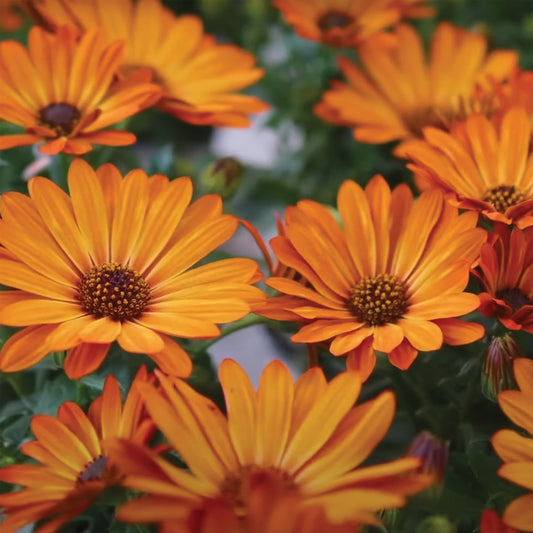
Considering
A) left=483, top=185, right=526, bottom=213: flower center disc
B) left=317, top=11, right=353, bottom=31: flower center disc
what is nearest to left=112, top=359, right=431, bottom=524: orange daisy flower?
left=483, top=185, right=526, bottom=213: flower center disc

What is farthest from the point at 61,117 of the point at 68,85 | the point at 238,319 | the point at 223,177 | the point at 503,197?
the point at 503,197

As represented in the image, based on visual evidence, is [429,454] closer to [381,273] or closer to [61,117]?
[381,273]

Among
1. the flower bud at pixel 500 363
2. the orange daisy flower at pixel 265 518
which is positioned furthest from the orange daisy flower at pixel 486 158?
the orange daisy flower at pixel 265 518

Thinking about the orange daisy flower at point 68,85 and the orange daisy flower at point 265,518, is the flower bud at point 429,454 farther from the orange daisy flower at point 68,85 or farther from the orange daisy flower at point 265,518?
the orange daisy flower at point 68,85

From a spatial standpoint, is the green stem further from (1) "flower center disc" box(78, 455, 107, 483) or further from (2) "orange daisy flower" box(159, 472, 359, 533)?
(2) "orange daisy flower" box(159, 472, 359, 533)

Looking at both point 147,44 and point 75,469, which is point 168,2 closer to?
point 147,44

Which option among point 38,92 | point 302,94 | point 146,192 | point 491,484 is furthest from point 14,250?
point 302,94
